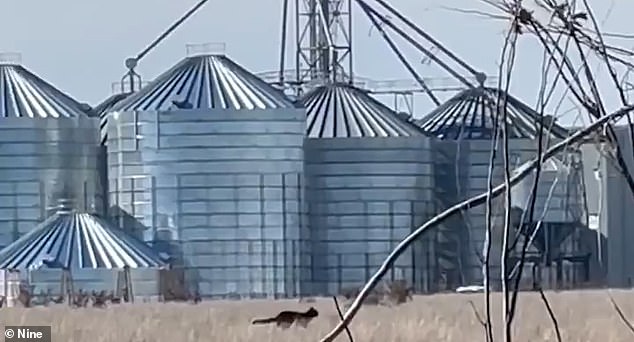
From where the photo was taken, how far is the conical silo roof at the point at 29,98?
151 ft

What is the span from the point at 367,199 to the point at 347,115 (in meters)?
3.60

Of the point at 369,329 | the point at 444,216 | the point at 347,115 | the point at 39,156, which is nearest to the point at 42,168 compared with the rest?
the point at 39,156

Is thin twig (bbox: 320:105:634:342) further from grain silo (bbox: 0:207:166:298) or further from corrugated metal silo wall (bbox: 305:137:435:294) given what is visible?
corrugated metal silo wall (bbox: 305:137:435:294)

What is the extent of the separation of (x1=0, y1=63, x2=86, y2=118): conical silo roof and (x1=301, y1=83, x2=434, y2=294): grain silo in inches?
Result: 303

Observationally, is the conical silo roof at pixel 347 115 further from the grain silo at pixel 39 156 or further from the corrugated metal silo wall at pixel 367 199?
the grain silo at pixel 39 156

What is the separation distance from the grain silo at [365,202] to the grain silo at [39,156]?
668cm

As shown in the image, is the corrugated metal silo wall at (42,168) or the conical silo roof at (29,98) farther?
the conical silo roof at (29,98)

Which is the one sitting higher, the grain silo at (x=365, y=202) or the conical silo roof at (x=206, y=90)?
the conical silo roof at (x=206, y=90)

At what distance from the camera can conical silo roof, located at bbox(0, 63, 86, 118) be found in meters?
46.1

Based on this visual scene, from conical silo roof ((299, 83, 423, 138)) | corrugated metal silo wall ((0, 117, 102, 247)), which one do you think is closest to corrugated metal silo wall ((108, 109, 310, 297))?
corrugated metal silo wall ((0, 117, 102, 247))

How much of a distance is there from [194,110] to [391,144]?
5.66m

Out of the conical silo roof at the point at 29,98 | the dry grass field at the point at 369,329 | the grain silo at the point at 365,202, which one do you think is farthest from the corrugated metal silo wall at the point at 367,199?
the dry grass field at the point at 369,329

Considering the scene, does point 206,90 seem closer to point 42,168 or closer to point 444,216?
point 42,168

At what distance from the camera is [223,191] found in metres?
42.9
